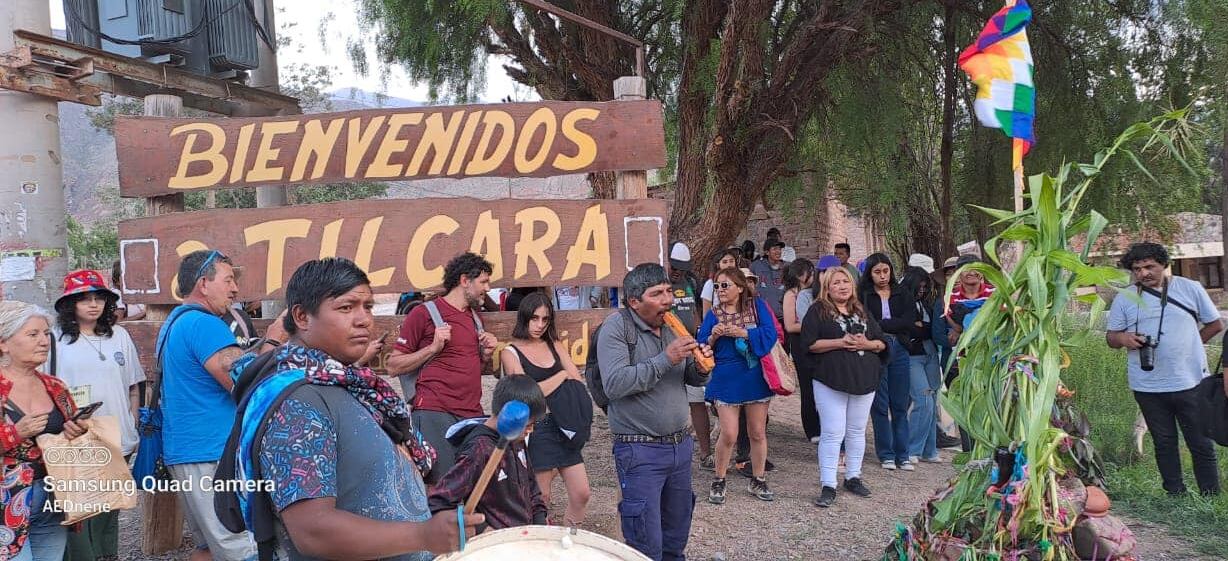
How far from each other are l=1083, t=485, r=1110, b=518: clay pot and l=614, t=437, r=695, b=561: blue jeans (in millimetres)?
1822

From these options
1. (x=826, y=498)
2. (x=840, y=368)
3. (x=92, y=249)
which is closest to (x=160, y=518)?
(x=826, y=498)

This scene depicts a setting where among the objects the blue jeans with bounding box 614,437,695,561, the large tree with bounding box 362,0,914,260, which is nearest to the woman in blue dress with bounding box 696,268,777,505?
the blue jeans with bounding box 614,437,695,561

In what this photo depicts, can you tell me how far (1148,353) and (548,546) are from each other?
5.32 meters

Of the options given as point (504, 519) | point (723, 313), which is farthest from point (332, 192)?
point (504, 519)

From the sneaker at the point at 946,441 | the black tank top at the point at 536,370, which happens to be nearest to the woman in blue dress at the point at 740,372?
the black tank top at the point at 536,370

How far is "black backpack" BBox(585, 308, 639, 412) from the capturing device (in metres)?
4.55

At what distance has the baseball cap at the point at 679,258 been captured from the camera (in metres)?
7.83

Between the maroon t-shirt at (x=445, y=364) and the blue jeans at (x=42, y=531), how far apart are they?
1.79 metres

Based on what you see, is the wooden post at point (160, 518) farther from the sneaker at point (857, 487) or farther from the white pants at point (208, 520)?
the sneaker at point (857, 487)

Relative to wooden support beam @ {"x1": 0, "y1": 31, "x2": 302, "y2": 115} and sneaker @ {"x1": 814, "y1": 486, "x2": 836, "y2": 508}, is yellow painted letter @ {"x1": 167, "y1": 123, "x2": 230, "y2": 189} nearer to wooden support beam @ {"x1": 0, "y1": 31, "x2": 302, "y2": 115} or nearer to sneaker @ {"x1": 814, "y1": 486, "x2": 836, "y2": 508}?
wooden support beam @ {"x1": 0, "y1": 31, "x2": 302, "y2": 115}

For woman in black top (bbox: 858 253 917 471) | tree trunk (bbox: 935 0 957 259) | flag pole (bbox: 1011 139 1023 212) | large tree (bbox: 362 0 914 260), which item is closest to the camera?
flag pole (bbox: 1011 139 1023 212)

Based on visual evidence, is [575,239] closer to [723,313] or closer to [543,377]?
[543,377]

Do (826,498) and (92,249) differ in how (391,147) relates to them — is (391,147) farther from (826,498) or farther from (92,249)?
(92,249)

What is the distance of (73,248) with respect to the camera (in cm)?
2714
